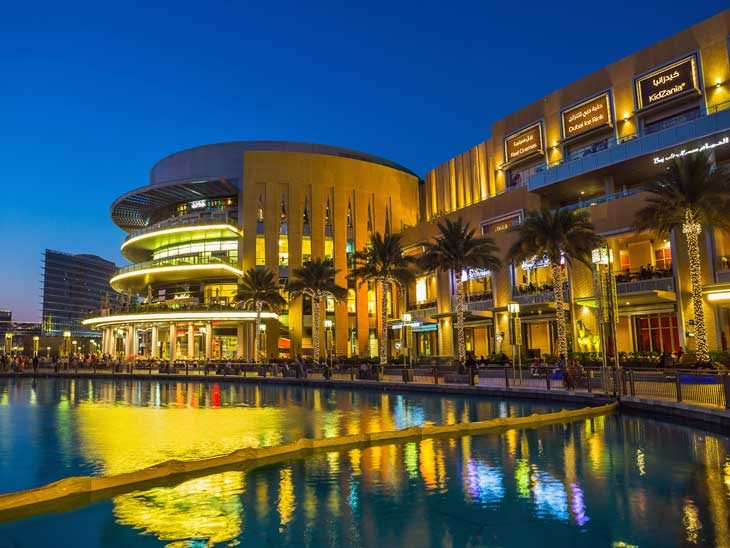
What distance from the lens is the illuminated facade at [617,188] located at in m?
39.8

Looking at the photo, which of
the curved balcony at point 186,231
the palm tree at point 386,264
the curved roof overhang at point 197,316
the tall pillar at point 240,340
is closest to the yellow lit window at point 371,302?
the curved roof overhang at point 197,316

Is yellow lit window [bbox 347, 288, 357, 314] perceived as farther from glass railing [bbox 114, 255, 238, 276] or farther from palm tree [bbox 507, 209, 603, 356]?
palm tree [bbox 507, 209, 603, 356]

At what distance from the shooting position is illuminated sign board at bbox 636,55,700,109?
42781mm

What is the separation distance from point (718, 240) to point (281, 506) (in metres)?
38.0

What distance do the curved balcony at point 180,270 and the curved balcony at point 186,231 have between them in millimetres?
3381

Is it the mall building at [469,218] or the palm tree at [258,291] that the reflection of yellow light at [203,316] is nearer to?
the mall building at [469,218]

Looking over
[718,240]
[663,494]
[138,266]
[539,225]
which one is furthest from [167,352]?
[663,494]

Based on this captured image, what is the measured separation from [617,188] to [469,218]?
49.6 ft

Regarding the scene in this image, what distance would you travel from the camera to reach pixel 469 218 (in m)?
60.3

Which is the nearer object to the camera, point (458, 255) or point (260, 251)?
point (458, 255)

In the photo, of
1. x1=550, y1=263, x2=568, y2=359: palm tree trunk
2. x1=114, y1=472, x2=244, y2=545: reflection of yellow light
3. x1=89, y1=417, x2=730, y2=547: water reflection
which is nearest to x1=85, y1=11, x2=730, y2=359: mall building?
x1=550, y1=263, x2=568, y2=359: palm tree trunk

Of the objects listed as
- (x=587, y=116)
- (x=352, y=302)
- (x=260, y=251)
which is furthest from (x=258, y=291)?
(x=587, y=116)

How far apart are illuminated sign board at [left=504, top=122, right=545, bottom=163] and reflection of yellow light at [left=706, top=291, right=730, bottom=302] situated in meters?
22.3

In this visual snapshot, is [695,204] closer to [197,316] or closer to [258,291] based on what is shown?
[258,291]
